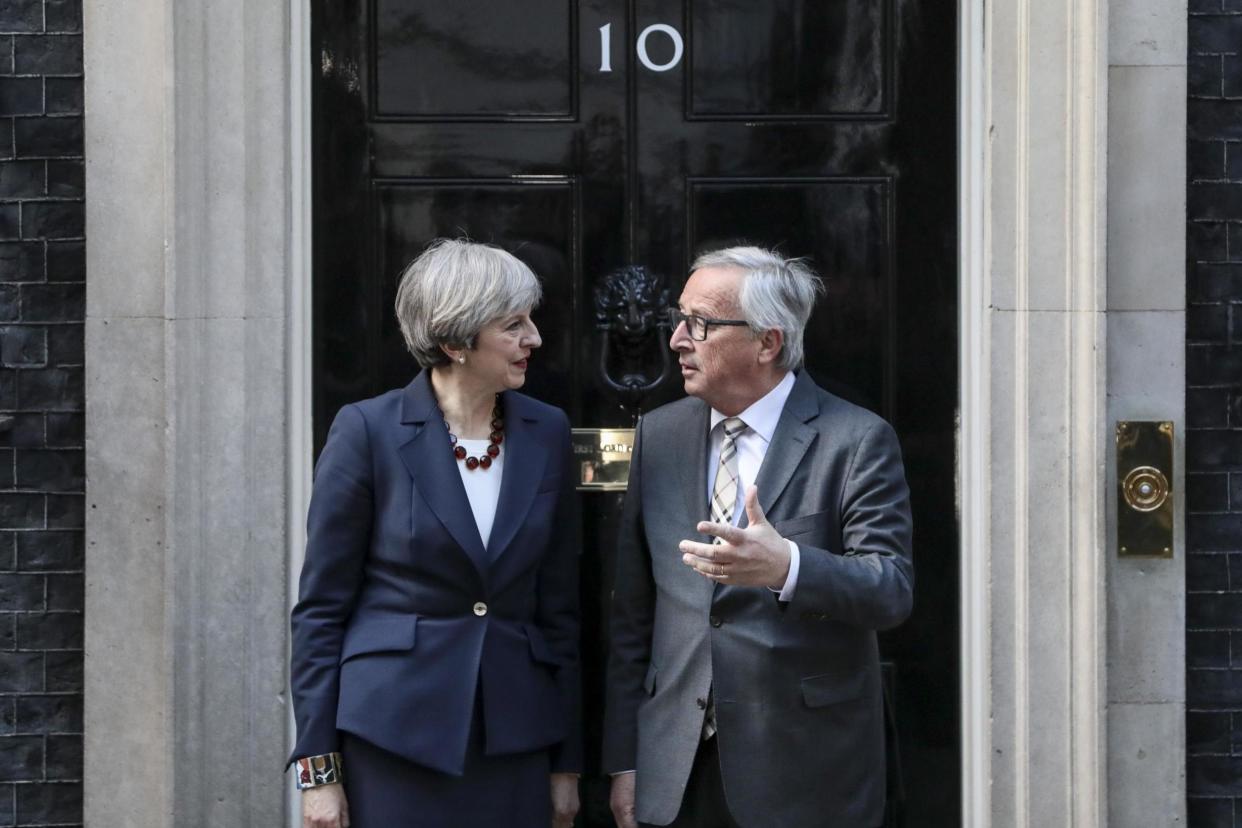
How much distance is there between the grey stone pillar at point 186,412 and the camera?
4.25 metres

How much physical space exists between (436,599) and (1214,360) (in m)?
2.28

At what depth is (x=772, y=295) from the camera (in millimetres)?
3457

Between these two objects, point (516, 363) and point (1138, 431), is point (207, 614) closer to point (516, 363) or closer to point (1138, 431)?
→ point (516, 363)

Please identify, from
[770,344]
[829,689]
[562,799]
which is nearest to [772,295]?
[770,344]

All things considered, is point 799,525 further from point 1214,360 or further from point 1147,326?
point 1214,360

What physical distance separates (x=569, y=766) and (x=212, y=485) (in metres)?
1.32

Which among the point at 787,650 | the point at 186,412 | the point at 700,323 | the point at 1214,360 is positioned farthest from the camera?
the point at 1214,360

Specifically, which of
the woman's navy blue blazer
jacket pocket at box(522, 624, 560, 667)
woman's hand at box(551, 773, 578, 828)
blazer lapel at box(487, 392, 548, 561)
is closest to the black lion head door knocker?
blazer lapel at box(487, 392, 548, 561)

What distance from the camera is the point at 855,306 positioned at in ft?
14.8

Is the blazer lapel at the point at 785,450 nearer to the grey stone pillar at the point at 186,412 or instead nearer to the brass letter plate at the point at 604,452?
the brass letter plate at the point at 604,452

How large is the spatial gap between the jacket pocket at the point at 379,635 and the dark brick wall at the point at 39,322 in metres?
1.26

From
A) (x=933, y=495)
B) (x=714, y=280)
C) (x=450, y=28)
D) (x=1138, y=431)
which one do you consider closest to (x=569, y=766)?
(x=714, y=280)

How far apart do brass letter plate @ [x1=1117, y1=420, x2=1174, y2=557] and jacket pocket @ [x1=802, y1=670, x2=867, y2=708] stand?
1228 millimetres

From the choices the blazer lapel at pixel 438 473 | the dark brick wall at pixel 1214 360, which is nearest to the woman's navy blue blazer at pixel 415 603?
the blazer lapel at pixel 438 473
